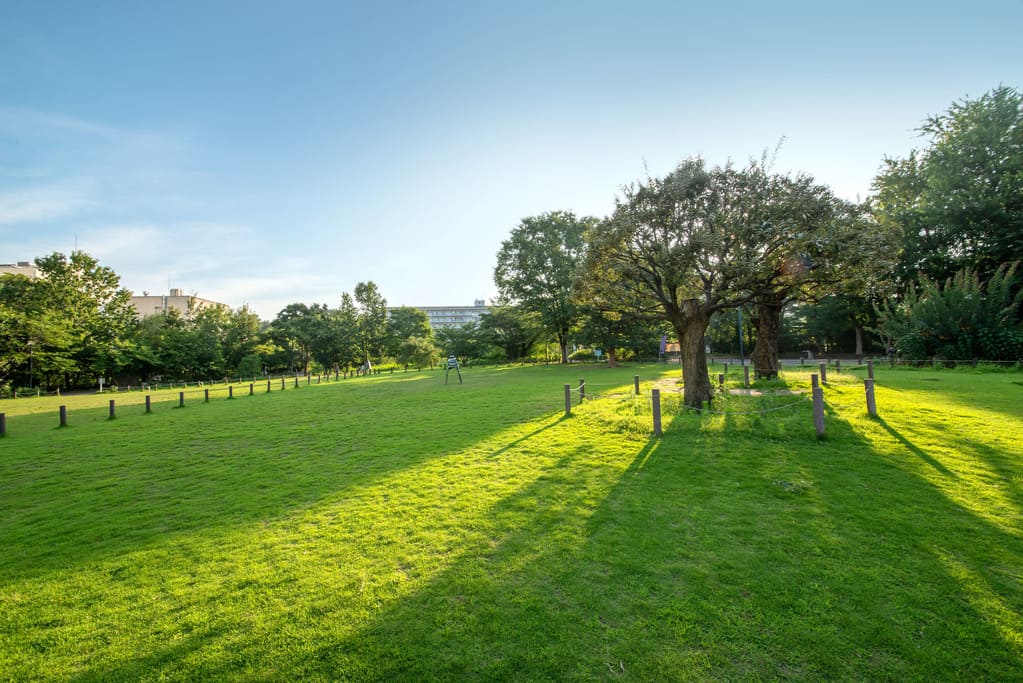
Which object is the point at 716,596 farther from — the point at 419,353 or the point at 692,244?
the point at 419,353

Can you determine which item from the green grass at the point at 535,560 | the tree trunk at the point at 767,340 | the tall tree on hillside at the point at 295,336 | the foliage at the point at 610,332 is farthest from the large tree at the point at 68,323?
the tree trunk at the point at 767,340

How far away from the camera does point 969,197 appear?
23375 mm

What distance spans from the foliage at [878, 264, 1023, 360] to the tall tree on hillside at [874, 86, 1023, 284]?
7.71 feet

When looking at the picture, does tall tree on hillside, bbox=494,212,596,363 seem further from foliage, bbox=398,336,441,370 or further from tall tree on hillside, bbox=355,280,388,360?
tall tree on hillside, bbox=355,280,388,360

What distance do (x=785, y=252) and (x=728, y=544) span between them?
925 centimetres

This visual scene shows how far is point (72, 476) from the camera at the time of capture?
7.48 m

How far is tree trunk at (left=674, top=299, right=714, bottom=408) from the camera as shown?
1144cm

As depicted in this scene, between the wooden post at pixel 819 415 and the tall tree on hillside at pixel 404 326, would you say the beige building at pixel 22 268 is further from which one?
the wooden post at pixel 819 415

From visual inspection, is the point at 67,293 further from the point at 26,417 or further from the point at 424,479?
the point at 424,479

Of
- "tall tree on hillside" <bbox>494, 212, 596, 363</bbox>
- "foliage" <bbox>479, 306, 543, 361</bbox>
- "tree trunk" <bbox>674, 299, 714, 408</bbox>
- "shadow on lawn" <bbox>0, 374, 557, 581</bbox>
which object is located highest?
"tall tree on hillside" <bbox>494, 212, 596, 363</bbox>

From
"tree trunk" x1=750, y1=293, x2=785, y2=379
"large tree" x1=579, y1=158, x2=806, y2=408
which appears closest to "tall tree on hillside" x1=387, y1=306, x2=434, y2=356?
"tree trunk" x1=750, y1=293, x2=785, y2=379

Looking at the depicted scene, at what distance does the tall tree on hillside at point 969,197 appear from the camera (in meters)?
22.8

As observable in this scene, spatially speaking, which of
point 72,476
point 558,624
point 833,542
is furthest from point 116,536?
point 833,542

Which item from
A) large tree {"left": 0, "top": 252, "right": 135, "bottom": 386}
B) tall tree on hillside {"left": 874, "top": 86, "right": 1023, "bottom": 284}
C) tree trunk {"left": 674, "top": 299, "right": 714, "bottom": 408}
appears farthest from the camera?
large tree {"left": 0, "top": 252, "right": 135, "bottom": 386}
